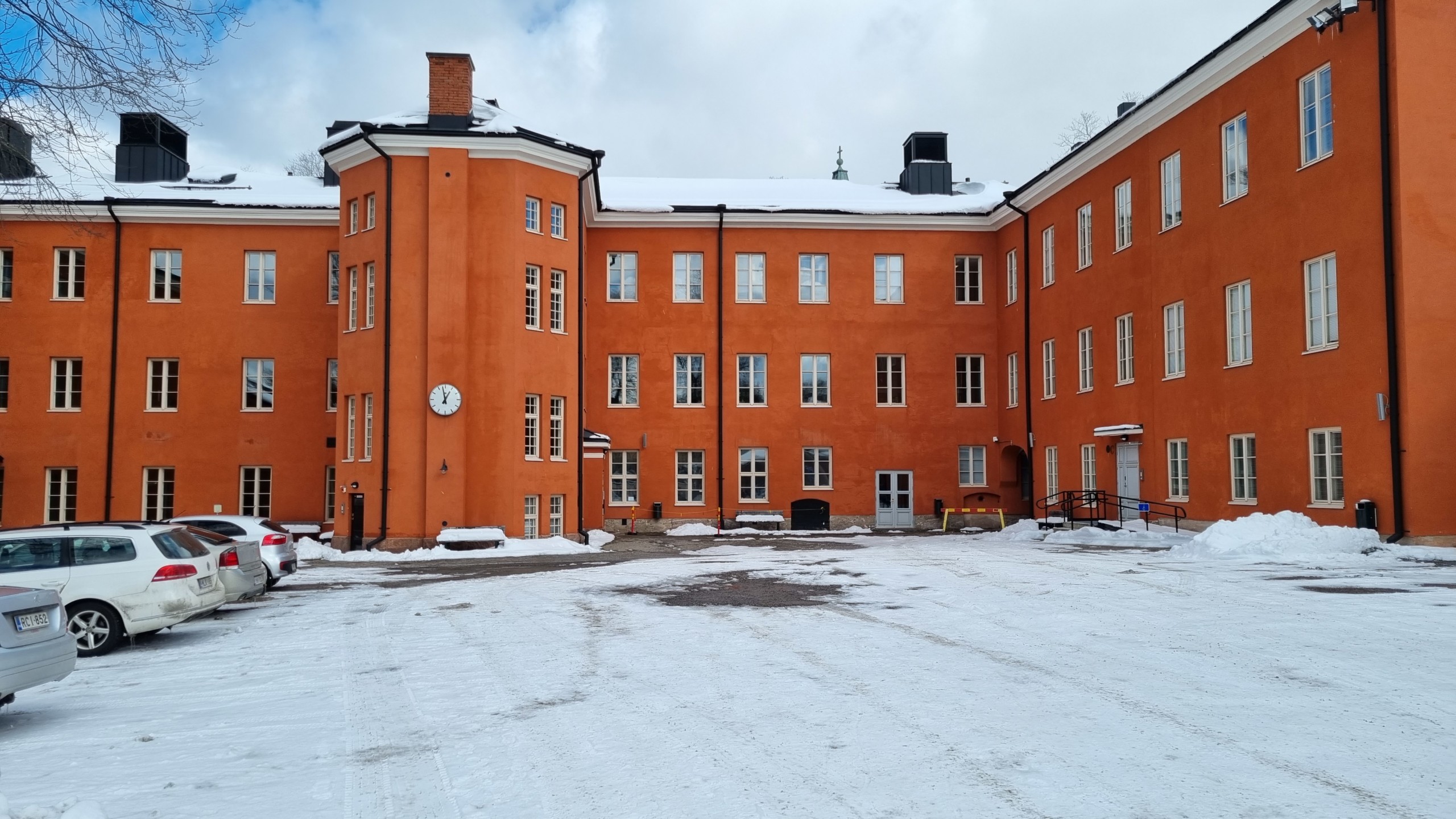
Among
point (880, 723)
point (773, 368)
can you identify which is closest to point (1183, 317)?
point (773, 368)

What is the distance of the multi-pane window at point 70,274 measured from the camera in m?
32.6

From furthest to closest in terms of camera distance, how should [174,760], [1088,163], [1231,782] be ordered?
[1088,163], [174,760], [1231,782]

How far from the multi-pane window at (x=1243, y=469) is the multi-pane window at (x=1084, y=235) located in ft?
28.7

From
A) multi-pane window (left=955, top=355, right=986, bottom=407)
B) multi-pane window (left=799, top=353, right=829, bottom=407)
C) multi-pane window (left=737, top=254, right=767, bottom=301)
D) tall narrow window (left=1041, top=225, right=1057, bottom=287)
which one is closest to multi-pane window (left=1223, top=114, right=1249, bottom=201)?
tall narrow window (left=1041, top=225, right=1057, bottom=287)

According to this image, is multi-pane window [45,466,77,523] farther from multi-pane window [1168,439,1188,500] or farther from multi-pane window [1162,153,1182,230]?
multi-pane window [1162,153,1182,230]

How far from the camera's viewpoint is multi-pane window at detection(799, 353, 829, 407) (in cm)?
3616

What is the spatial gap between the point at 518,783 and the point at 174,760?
8.19 feet

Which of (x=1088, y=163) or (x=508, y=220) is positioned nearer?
(x=508, y=220)

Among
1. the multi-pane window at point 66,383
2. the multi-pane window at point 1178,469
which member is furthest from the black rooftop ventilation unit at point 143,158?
the multi-pane window at point 1178,469

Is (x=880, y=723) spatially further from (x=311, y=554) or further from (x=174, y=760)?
(x=311, y=554)

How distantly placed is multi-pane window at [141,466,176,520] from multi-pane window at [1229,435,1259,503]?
99.9 ft

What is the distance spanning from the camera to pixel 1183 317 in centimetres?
2522

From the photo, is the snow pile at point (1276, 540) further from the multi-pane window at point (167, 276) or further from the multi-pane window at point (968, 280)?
the multi-pane window at point (167, 276)

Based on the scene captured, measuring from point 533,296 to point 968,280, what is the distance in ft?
53.9
